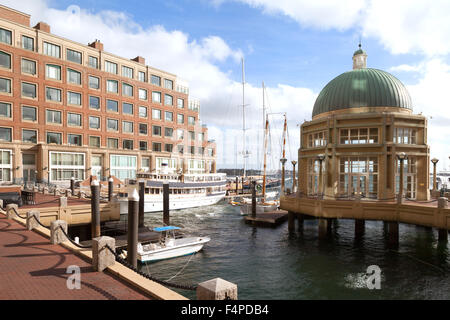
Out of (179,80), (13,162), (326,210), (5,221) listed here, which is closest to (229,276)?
(326,210)

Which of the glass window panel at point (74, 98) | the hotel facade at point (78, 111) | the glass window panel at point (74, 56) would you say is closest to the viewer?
the hotel facade at point (78, 111)

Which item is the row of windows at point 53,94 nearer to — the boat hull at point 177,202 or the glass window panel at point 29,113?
the glass window panel at point 29,113

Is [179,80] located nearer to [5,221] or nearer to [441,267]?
[5,221]

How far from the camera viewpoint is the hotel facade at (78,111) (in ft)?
155

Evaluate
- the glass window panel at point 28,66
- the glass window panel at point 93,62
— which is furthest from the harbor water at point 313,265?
the glass window panel at point 93,62

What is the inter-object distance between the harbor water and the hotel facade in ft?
106

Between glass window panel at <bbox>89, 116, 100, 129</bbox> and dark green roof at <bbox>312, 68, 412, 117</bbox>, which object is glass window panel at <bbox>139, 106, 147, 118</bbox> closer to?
glass window panel at <bbox>89, 116, 100, 129</bbox>

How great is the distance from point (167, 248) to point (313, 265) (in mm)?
11146

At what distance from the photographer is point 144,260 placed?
67.5 ft

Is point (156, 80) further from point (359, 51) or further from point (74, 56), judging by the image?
point (359, 51)

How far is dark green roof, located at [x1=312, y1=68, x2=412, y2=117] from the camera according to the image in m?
25.8

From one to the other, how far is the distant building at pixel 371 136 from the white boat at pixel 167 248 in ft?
40.8

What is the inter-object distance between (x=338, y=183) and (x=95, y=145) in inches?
1924
